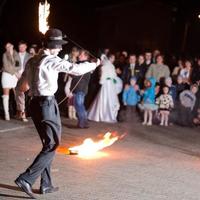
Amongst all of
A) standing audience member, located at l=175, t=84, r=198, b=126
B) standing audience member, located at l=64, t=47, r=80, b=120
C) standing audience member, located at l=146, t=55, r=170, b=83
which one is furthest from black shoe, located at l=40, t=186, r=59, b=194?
standing audience member, located at l=175, t=84, r=198, b=126

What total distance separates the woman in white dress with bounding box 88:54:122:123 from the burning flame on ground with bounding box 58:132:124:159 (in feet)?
7.96

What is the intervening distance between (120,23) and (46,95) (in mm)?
22047

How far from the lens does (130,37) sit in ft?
93.1

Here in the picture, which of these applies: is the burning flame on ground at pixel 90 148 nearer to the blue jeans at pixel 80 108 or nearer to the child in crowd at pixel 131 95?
the blue jeans at pixel 80 108

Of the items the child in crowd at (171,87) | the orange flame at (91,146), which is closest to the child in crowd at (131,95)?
the child in crowd at (171,87)

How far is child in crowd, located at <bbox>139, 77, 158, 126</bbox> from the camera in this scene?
1325 cm

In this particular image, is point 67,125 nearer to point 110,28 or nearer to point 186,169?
Result: point 186,169

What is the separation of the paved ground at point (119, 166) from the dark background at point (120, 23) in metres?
12.3

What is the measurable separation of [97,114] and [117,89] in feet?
2.86

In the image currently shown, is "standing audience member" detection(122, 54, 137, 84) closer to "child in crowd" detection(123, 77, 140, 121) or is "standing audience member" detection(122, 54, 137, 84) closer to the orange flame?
"child in crowd" detection(123, 77, 140, 121)

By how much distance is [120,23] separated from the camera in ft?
91.5

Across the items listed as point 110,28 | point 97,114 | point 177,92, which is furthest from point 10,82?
point 110,28

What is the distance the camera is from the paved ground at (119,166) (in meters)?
6.71

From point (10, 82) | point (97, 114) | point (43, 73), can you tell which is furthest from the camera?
point (97, 114)
